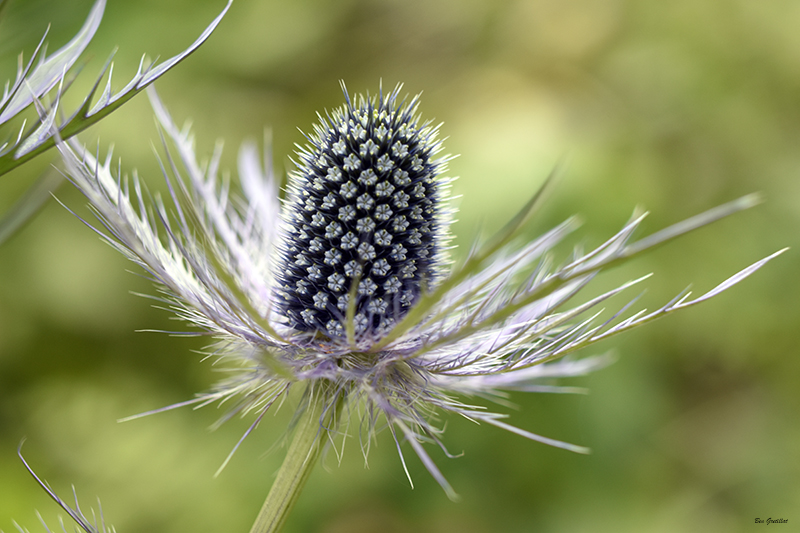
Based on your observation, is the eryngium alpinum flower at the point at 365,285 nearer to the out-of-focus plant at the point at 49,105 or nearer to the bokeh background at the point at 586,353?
the out-of-focus plant at the point at 49,105

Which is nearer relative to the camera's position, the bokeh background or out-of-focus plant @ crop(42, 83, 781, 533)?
out-of-focus plant @ crop(42, 83, 781, 533)

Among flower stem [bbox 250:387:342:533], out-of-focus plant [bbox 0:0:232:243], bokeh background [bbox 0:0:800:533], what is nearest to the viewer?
out-of-focus plant [bbox 0:0:232:243]

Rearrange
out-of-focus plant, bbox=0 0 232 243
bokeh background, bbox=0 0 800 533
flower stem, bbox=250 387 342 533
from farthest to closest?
bokeh background, bbox=0 0 800 533 → flower stem, bbox=250 387 342 533 → out-of-focus plant, bbox=0 0 232 243

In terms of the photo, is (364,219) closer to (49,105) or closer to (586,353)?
(49,105)

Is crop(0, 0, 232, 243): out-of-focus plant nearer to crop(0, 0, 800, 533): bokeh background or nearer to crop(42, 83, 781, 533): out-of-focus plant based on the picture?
crop(42, 83, 781, 533): out-of-focus plant

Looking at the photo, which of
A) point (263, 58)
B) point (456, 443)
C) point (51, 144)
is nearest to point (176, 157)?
point (263, 58)

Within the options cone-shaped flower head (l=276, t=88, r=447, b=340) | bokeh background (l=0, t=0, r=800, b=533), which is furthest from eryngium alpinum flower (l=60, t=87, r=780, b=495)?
bokeh background (l=0, t=0, r=800, b=533)
